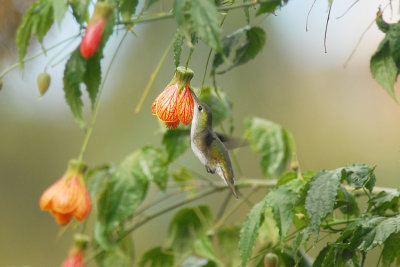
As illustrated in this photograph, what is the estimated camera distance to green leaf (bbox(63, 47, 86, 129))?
2.06ft

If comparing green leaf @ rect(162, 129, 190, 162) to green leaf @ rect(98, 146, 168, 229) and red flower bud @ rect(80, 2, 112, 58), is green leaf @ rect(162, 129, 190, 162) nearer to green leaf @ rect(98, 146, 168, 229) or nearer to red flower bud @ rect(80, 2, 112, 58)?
green leaf @ rect(98, 146, 168, 229)

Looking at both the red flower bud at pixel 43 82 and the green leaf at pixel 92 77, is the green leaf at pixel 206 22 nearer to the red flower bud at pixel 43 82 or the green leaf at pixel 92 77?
the green leaf at pixel 92 77

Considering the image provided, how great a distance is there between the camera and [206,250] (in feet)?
3.09

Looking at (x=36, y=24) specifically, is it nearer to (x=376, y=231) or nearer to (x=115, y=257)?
(x=376, y=231)

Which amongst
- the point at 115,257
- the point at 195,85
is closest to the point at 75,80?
the point at 115,257

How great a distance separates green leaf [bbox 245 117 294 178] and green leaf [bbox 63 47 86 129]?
0.47m

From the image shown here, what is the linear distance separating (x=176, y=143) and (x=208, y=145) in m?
0.43

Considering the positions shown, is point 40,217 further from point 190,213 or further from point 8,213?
point 190,213

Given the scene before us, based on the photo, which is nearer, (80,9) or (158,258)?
(80,9)

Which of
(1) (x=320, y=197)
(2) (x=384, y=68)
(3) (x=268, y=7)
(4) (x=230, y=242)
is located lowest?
(4) (x=230, y=242)

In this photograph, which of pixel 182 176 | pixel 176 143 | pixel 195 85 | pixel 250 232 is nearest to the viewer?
pixel 250 232

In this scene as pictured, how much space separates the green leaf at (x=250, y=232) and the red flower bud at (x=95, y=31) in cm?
24

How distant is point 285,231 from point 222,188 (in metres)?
0.43

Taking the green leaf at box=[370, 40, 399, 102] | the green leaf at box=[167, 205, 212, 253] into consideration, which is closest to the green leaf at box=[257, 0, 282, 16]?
the green leaf at box=[370, 40, 399, 102]
